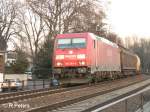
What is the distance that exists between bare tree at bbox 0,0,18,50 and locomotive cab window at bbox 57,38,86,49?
142 ft

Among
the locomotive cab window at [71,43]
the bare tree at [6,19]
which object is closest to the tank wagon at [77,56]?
the locomotive cab window at [71,43]

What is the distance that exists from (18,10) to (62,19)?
1062 centimetres

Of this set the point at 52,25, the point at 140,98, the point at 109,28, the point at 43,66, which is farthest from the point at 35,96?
the point at 109,28

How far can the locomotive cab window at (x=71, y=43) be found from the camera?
3187cm

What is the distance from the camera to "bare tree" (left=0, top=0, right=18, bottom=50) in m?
76.2

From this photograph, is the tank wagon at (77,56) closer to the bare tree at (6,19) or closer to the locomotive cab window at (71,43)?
the locomotive cab window at (71,43)

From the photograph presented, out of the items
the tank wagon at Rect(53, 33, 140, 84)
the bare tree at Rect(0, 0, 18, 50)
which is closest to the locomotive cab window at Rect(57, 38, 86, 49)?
the tank wagon at Rect(53, 33, 140, 84)

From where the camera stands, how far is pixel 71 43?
32344 mm

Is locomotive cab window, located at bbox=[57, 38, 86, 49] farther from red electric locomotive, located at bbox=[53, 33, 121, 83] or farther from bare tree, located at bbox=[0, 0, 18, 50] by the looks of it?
bare tree, located at bbox=[0, 0, 18, 50]

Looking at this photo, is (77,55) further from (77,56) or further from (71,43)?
(71,43)

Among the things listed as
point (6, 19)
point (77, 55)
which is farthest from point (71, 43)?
point (6, 19)

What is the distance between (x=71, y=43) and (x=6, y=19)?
47841mm

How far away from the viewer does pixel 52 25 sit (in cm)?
6912

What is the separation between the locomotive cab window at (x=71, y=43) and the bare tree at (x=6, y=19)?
43.2 meters
